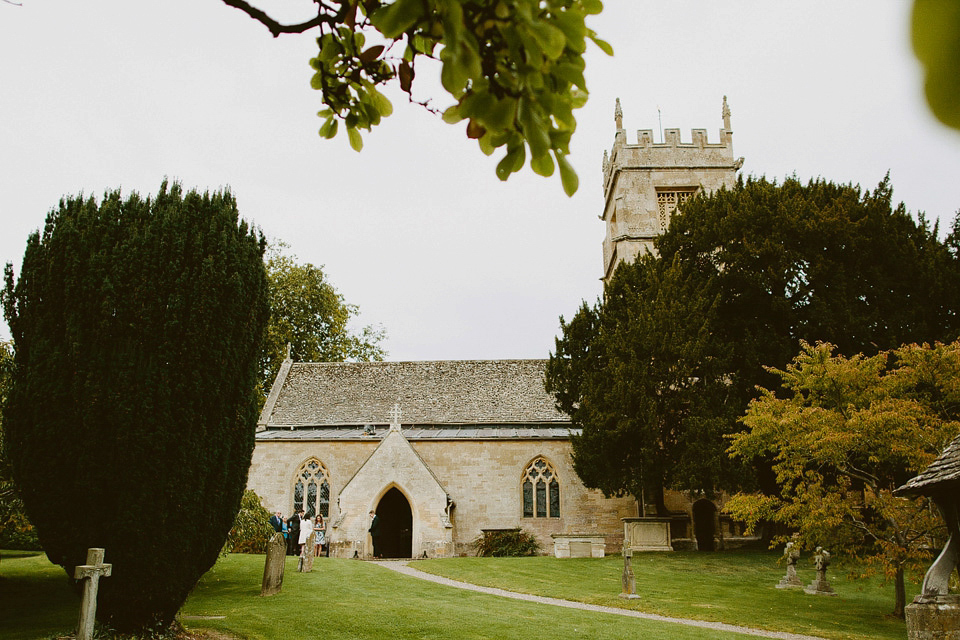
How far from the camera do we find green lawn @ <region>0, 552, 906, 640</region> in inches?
386

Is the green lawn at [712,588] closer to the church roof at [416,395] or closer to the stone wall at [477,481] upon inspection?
the stone wall at [477,481]

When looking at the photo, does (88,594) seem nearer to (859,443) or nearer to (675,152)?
(859,443)

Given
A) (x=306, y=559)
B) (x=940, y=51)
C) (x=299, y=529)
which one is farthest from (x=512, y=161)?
(x=299, y=529)

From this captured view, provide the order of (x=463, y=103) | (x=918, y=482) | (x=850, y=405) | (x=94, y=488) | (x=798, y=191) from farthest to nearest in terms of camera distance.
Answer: (x=798, y=191), (x=850, y=405), (x=918, y=482), (x=94, y=488), (x=463, y=103)

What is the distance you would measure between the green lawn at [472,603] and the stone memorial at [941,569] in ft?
7.39

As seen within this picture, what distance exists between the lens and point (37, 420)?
8789mm

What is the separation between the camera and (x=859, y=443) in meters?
12.3

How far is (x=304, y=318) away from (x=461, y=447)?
15099 millimetres

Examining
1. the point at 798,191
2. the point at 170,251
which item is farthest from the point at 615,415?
the point at 170,251

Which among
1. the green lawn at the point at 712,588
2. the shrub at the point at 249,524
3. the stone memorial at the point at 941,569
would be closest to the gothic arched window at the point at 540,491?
the green lawn at the point at 712,588

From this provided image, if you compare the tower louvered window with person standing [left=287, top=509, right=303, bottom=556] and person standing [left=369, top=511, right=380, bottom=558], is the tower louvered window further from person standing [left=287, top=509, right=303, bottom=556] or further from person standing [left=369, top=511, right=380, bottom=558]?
person standing [left=287, top=509, right=303, bottom=556]

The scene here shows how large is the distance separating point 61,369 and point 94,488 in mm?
1533

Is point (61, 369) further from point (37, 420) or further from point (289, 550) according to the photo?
point (289, 550)

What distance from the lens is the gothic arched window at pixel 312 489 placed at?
83.6ft
